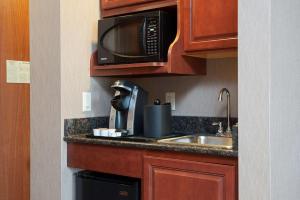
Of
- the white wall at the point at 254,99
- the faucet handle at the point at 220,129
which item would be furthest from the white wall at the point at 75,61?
the white wall at the point at 254,99

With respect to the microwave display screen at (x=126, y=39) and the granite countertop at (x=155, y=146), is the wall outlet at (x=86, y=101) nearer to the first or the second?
the granite countertop at (x=155, y=146)

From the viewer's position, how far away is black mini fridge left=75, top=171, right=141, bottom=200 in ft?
6.39

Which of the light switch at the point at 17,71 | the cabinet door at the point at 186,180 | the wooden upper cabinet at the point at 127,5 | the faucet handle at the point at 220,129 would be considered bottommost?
the cabinet door at the point at 186,180

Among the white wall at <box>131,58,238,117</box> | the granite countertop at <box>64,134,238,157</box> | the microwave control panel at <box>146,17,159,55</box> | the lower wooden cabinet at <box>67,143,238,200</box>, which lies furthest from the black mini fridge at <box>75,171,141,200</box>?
the microwave control panel at <box>146,17,159,55</box>

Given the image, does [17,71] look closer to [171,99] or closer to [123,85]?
[123,85]

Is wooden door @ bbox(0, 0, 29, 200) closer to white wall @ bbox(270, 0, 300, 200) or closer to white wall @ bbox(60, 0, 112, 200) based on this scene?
white wall @ bbox(60, 0, 112, 200)

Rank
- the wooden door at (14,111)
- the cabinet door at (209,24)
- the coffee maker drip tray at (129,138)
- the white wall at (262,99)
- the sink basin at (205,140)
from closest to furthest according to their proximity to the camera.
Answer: the white wall at (262,99)
the cabinet door at (209,24)
the coffee maker drip tray at (129,138)
the sink basin at (205,140)
the wooden door at (14,111)

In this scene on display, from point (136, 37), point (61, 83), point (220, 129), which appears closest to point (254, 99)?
point (220, 129)

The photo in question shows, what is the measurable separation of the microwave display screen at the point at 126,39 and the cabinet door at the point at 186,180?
66cm

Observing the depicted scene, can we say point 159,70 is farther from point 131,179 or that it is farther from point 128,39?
point 131,179

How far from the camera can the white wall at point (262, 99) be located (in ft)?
4.87

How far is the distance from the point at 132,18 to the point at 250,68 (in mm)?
891

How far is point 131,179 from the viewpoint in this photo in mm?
2027

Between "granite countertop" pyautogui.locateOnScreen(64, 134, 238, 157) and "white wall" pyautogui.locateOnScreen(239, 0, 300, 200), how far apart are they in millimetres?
107
